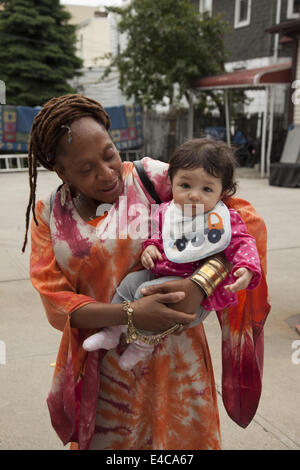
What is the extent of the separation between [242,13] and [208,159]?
63.9ft

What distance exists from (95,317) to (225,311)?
1.60 feet

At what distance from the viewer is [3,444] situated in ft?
8.85

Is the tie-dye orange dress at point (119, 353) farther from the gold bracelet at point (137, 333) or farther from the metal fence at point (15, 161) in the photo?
the metal fence at point (15, 161)

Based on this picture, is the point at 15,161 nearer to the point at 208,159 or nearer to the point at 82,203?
the point at 82,203

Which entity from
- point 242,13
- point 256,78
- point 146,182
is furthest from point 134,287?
point 242,13

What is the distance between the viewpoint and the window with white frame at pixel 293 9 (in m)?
17.4

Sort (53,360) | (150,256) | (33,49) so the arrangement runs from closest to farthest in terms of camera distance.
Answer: (150,256) < (53,360) < (33,49)

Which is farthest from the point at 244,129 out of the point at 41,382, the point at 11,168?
the point at 41,382

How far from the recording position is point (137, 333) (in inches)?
62.3

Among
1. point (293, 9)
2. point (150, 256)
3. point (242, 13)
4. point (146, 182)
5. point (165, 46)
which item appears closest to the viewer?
point (150, 256)

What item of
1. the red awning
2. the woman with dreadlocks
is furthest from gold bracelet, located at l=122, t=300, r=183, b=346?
the red awning

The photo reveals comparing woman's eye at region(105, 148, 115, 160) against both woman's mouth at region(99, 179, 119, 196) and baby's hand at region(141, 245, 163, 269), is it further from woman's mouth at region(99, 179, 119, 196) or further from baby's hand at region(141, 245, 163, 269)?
baby's hand at region(141, 245, 163, 269)

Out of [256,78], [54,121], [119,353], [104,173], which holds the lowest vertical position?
[119,353]
